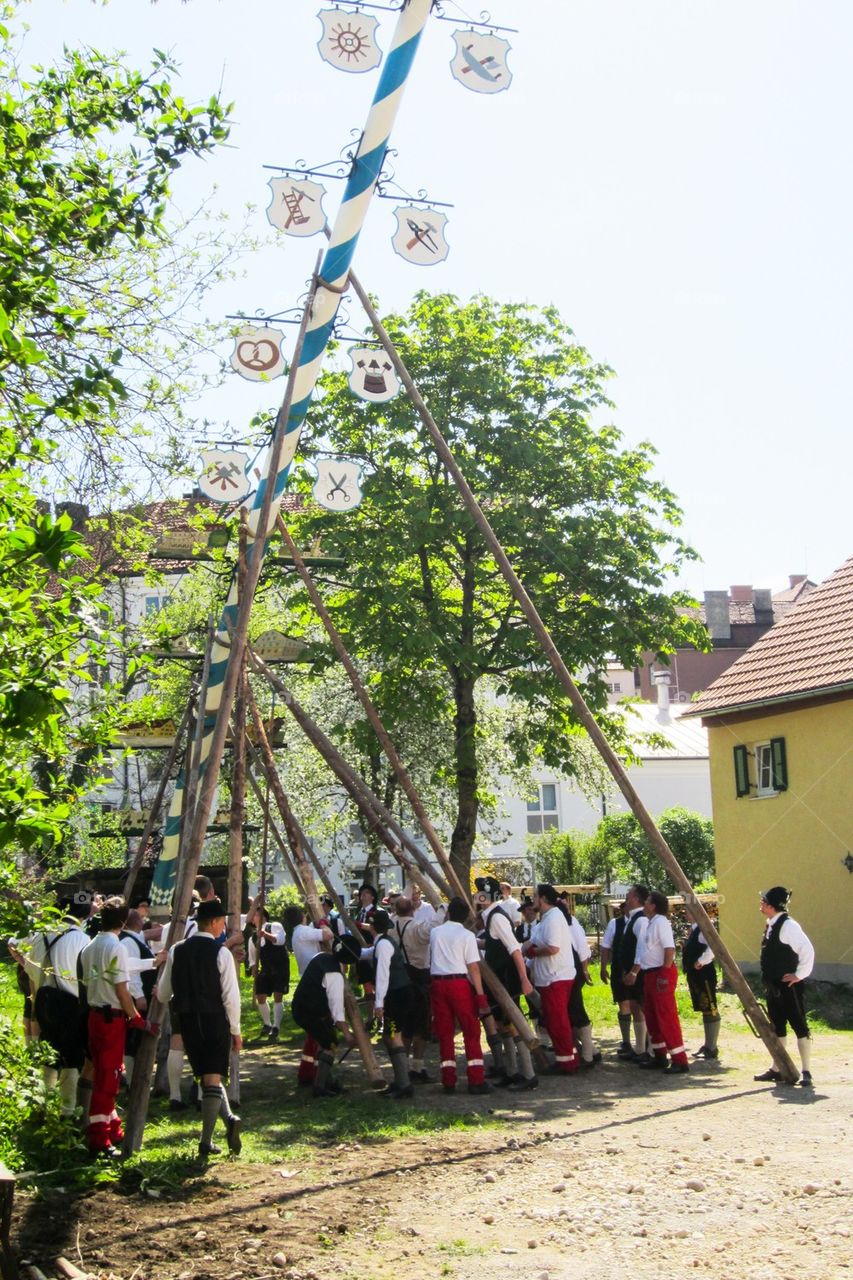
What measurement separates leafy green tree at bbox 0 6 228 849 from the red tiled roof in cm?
1423

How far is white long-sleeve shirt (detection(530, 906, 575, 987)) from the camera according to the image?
45.9 feet

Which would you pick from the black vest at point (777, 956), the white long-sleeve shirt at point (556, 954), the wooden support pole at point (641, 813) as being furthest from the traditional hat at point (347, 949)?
the black vest at point (777, 956)

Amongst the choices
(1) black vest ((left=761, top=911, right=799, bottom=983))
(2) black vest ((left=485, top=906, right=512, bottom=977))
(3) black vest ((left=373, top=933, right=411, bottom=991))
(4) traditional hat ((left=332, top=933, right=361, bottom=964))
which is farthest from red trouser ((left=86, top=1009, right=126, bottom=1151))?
(1) black vest ((left=761, top=911, right=799, bottom=983))

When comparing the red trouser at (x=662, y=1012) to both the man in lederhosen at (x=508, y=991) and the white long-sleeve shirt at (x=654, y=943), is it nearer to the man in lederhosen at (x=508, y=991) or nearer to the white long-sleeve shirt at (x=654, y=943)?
the white long-sleeve shirt at (x=654, y=943)

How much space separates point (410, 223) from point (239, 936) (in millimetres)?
6628

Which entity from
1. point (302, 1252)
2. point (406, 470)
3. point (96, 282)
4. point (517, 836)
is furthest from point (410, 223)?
point (517, 836)

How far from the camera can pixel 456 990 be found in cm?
Result: 1327

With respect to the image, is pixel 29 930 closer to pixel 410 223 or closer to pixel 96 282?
pixel 96 282

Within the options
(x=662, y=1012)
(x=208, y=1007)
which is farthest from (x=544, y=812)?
(x=208, y=1007)

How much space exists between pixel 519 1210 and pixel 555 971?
5457 millimetres

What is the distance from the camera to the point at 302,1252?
7.75 metres

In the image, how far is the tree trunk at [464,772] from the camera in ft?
63.9

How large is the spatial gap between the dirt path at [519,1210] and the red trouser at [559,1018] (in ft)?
7.64

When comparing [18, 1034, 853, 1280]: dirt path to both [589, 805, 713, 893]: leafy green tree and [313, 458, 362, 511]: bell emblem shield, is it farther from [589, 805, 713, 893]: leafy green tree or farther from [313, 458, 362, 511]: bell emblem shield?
[589, 805, 713, 893]: leafy green tree
